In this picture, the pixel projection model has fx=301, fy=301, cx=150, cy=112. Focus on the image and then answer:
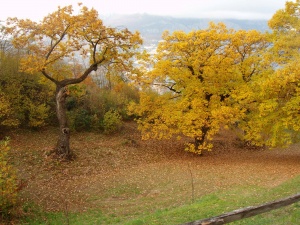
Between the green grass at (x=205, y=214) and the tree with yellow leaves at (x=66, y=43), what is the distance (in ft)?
28.7

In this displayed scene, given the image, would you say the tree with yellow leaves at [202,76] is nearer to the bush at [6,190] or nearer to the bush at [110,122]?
the bush at [110,122]

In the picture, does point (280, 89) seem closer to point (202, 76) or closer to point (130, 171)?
point (202, 76)

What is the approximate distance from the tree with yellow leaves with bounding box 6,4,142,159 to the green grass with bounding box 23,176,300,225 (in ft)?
28.7

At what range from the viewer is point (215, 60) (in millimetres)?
22422

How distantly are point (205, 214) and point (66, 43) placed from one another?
14.5 m

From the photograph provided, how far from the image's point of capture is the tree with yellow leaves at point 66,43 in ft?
61.1

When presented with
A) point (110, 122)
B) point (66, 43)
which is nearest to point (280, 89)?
point (66, 43)

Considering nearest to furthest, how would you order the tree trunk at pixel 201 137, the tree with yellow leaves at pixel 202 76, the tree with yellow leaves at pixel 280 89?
the tree with yellow leaves at pixel 280 89 < the tree with yellow leaves at pixel 202 76 < the tree trunk at pixel 201 137

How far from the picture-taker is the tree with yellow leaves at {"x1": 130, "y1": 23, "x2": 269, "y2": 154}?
73.7 ft

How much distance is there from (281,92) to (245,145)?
38.0 ft

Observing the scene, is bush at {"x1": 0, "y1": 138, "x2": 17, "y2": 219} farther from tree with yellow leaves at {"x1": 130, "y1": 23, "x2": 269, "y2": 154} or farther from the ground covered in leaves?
tree with yellow leaves at {"x1": 130, "y1": 23, "x2": 269, "y2": 154}

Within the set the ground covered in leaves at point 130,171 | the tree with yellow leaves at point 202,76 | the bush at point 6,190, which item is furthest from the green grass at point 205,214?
the tree with yellow leaves at point 202,76

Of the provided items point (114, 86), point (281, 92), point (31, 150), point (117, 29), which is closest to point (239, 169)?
point (281, 92)

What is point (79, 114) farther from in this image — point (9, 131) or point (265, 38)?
point (265, 38)
